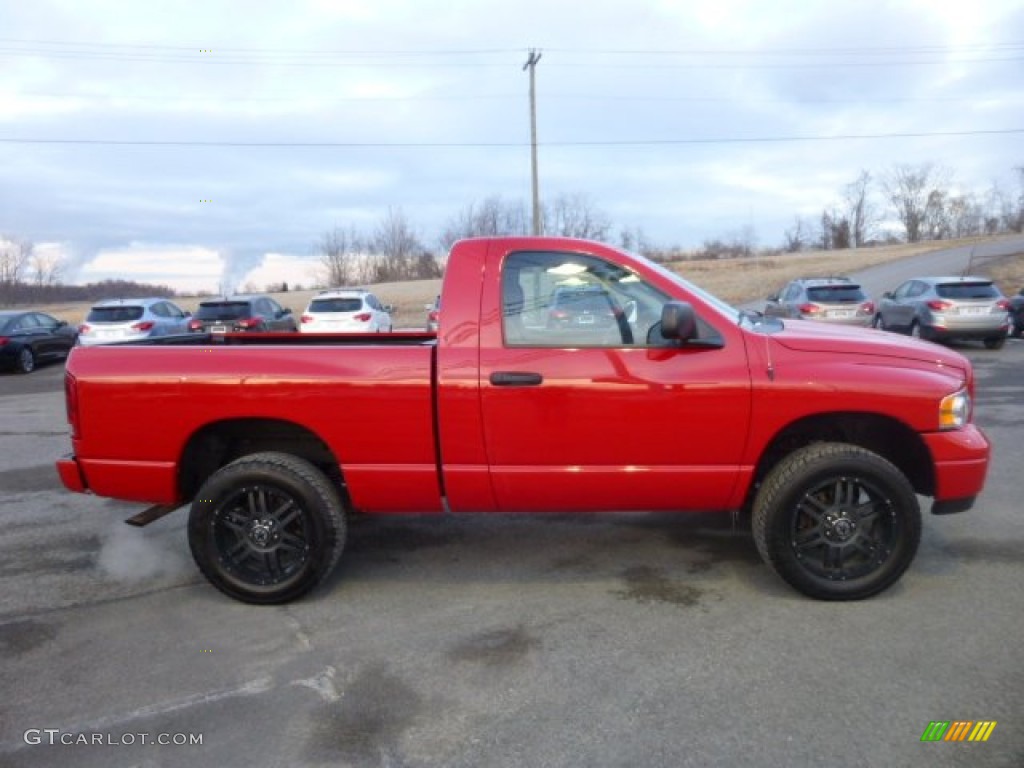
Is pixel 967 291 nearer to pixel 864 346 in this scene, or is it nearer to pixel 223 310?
pixel 864 346

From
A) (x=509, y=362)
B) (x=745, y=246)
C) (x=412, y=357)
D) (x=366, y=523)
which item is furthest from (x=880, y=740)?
(x=745, y=246)

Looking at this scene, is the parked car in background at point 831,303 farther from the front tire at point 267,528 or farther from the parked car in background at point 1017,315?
the front tire at point 267,528

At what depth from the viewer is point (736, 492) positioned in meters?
4.05

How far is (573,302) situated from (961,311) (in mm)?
14917

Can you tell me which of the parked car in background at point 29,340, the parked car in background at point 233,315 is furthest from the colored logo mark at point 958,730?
the parked car in background at point 29,340

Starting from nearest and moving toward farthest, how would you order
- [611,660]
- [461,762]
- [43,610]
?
[461,762] → [611,660] → [43,610]

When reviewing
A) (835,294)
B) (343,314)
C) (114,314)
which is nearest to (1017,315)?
(835,294)

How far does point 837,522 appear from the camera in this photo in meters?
3.98

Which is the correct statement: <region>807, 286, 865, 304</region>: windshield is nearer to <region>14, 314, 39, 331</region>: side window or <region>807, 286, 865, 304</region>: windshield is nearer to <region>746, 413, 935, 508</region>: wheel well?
<region>746, 413, 935, 508</region>: wheel well

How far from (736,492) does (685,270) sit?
54.9 m

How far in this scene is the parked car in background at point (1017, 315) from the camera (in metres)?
18.9

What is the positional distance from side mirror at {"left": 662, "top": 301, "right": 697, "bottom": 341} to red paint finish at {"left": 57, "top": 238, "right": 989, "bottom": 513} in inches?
7.2

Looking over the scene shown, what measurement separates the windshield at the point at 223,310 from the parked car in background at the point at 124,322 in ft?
2.38

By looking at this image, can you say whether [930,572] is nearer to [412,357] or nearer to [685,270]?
[412,357]
